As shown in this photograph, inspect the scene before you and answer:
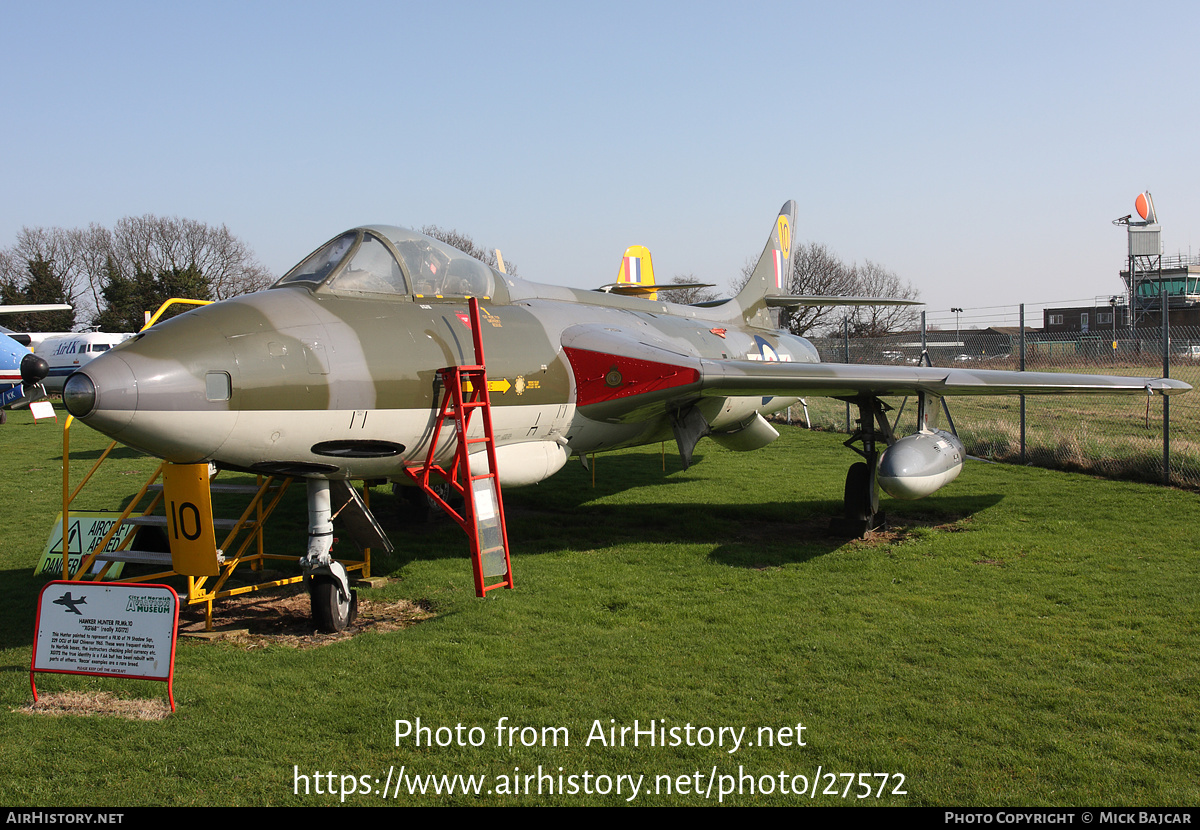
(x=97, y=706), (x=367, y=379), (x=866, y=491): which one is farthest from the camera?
(x=866, y=491)

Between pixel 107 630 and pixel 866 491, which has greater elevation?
pixel 107 630

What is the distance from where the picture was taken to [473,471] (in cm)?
662

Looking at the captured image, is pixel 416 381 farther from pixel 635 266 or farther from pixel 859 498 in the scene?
pixel 635 266

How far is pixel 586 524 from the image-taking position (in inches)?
424

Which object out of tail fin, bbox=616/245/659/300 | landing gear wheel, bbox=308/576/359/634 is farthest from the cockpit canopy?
tail fin, bbox=616/245/659/300

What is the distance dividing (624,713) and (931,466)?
16.9 feet

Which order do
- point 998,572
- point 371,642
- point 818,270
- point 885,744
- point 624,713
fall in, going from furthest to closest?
point 818,270
point 998,572
point 371,642
point 624,713
point 885,744

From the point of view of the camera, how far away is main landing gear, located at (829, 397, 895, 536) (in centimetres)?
960

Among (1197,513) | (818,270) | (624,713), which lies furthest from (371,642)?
(818,270)

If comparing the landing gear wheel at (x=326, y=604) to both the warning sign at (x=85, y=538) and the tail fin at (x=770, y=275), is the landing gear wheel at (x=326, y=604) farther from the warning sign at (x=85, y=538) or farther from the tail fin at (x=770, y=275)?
→ the tail fin at (x=770, y=275)

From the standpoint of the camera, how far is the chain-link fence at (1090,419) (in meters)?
12.9

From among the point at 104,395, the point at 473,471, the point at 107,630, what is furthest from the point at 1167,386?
the point at 107,630

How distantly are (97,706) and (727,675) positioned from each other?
4069mm
